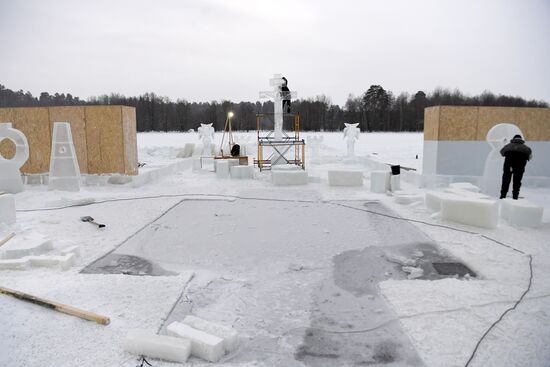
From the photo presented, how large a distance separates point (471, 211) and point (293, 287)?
3785 millimetres

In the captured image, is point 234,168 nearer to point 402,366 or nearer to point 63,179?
point 63,179

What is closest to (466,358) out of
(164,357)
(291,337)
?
(291,337)

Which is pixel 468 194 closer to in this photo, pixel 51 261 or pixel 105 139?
pixel 51 261

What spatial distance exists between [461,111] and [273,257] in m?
7.71

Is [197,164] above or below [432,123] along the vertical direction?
below

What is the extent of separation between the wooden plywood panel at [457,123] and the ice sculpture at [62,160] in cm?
928

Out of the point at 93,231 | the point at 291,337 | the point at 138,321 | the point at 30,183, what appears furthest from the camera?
the point at 30,183

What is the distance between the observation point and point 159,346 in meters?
2.99

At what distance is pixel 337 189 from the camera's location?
1059cm

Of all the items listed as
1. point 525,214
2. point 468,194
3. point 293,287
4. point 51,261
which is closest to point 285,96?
point 468,194

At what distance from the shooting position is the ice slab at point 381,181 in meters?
9.90

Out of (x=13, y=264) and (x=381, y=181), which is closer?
Result: (x=13, y=264)

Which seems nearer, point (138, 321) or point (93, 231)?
point (138, 321)

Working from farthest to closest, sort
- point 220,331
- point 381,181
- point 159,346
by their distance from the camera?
point 381,181 < point 220,331 < point 159,346
